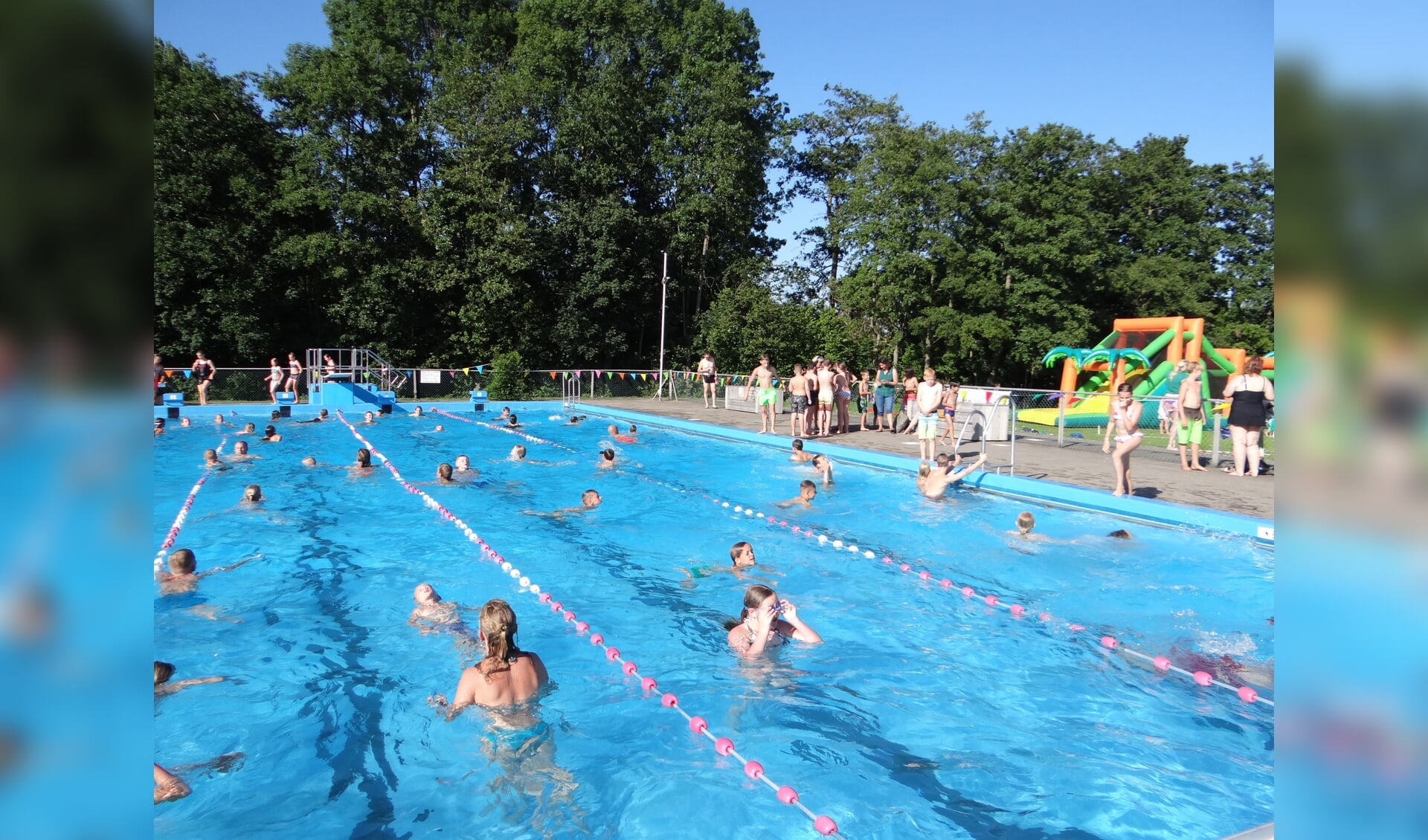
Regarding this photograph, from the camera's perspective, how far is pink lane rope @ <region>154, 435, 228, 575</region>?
31.9 ft

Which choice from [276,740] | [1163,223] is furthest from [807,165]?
[276,740]

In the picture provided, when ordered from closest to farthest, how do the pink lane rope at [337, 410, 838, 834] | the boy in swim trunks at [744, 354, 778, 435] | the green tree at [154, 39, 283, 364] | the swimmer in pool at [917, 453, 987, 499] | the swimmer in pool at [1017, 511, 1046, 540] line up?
the pink lane rope at [337, 410, 838, 834] < the swimmer in pool at [1017, 511, 1046, 540] < the swimmer in pool at [917, 453, 987, 499] < the boy in swim trunks at [744, 354, 778, 435] < the green tree at [154, 39, 283, 364]

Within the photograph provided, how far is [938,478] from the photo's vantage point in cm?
1316

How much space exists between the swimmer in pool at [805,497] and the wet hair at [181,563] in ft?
25.2

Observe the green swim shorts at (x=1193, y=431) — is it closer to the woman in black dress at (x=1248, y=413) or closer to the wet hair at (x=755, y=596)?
the woman in black dress at (x=1248, y=413)

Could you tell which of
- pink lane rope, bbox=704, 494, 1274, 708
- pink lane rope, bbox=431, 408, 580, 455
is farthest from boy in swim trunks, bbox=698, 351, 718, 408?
pink lane rope, bbox=704, 494, 1274, 708

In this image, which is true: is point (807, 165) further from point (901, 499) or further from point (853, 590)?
point (853, 590)

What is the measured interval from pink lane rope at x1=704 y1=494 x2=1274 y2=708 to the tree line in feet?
71.0

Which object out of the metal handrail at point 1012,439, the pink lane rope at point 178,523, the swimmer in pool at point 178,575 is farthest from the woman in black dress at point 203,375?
the metal handrail at point 1012,439

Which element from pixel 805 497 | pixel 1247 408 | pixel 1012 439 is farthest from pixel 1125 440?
pixel 805 497

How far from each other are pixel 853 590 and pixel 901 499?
4.45 m

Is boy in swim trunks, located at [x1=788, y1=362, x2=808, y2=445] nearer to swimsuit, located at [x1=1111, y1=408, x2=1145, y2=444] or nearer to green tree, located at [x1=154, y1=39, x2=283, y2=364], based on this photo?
swimsuit, located at [x1=1111, y1=408, x2=1145, y2=444]

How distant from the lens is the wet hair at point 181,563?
874cm
